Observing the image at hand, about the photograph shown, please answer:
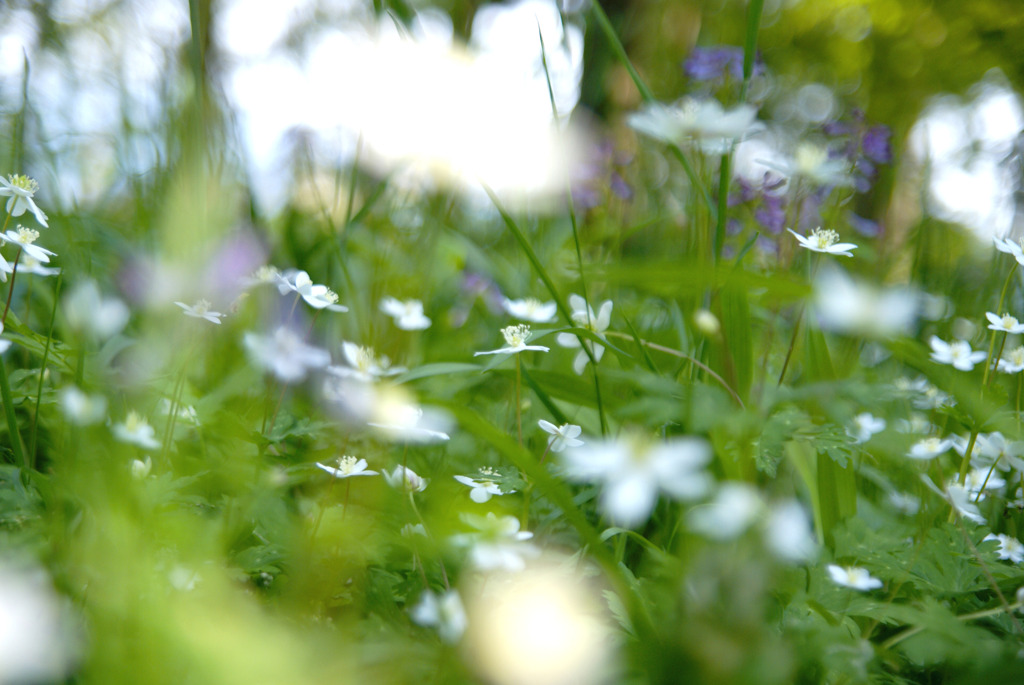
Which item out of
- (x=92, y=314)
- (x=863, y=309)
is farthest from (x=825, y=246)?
(x=92, y=314)

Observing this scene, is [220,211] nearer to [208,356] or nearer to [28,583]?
[208,356]

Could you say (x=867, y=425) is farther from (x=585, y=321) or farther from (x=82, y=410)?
(x=82, y=410)

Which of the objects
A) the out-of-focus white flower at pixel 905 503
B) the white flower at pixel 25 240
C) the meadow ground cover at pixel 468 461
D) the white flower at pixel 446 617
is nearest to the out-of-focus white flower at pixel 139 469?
the meadow ground cover at pixel 468 461

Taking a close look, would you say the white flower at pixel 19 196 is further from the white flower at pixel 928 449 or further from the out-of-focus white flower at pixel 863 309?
the white flower at pixel 928 449

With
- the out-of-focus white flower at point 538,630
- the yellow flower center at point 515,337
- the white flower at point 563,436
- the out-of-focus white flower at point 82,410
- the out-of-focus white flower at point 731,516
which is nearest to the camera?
the out-of-focus white flower at point 731,516

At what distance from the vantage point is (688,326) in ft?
4.27

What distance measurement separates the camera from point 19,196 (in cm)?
98

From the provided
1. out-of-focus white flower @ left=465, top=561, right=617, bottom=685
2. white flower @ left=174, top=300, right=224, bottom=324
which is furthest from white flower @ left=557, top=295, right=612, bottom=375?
white flower @ left=174, top=300, right=224, bottom=324

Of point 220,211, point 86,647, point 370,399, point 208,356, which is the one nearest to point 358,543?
point 370,399

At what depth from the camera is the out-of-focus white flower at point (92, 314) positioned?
945 mm

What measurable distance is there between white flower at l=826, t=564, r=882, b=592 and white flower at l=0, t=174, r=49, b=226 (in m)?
1.21

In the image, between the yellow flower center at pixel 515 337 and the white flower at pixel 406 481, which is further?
the yellow flower center at pixel 515 337

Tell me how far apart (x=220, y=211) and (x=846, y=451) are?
4.36 feet

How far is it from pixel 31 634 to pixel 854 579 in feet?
2.96
